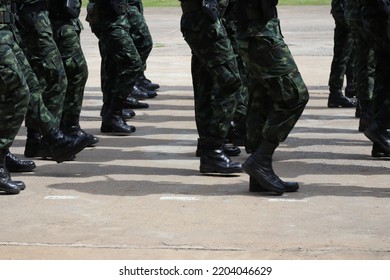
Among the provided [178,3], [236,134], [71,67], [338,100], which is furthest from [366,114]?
[178,3]

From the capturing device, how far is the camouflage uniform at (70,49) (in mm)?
9109

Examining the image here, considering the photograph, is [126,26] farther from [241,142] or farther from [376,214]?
[376,214]

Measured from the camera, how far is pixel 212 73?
8.33m

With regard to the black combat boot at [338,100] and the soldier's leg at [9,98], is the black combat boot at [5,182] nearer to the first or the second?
the soldier's leg at [9,98]

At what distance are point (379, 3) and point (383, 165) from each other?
4.02ft

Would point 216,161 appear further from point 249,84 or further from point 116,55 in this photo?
point 116,55

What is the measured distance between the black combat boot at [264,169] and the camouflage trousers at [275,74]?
0.07 m

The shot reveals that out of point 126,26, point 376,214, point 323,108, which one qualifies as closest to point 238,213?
point 376,214

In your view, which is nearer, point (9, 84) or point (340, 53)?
point (9, 84)

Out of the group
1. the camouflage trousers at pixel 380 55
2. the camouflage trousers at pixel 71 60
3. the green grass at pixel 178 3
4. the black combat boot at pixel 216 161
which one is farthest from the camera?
the green grass at pixel 178 3

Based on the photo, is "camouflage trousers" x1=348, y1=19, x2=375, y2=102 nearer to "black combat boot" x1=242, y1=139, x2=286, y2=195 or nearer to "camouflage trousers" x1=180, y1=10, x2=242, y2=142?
"camouflage trousers" x1=180, y1=10, x2=242, y2=142

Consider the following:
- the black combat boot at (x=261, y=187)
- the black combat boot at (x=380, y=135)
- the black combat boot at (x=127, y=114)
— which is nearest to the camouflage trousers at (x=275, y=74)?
the black combat boot at (x=261, y=187)

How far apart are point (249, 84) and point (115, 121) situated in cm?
280
